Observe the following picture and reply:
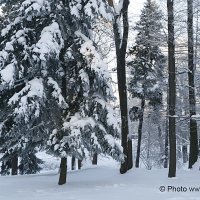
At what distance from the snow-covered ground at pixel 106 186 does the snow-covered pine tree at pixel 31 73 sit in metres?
1.87

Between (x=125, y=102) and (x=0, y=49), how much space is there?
6.63 meters

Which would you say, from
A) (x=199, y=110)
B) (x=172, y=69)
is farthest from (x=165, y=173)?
(x=199, y=110)

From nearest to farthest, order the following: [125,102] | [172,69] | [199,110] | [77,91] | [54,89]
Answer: [54,89], [77,91], [172,69], [125,102], [199,110]

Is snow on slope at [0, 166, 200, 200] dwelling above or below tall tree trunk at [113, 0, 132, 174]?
below

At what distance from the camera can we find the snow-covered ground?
11.8 metres

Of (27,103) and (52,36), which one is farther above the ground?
(52,36)

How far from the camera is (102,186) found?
14008 millimetres

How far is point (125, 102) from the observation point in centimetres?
1811

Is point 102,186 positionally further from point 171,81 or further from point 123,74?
point 123,74

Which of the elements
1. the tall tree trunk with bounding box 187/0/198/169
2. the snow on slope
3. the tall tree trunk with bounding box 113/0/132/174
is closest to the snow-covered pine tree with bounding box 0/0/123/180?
the snow on slope

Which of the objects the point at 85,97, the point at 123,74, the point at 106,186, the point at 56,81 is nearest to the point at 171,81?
the point at 123,74

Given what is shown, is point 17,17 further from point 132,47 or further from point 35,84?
point 132,47

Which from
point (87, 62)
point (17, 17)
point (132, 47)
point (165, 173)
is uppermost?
point (132, 47)

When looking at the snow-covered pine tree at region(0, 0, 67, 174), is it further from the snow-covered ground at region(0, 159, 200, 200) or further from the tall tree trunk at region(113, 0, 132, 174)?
the tall tree trunk at region(113, 0, 132, 174)
